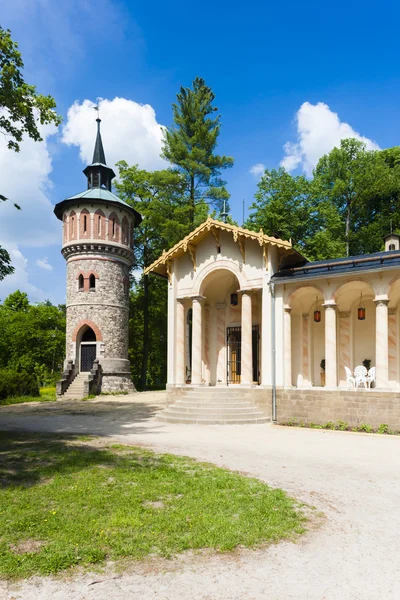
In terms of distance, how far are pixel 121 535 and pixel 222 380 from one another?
1602 cm

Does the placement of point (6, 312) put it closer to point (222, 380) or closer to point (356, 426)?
point (222, 380)

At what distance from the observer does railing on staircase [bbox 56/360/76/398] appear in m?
29.5

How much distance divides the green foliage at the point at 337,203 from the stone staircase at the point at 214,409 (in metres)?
16.3

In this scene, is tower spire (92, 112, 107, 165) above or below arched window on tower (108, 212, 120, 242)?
above

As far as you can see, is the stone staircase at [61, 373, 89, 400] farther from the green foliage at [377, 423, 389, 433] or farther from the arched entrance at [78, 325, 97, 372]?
the green foliage at [377, 423, 389, 433]

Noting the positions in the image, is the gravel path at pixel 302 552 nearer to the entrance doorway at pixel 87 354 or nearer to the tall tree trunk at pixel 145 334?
the entrance doorway at pixel 87 354

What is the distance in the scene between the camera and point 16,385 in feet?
95.4

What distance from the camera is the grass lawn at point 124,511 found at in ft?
15.5

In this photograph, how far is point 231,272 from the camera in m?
19.2

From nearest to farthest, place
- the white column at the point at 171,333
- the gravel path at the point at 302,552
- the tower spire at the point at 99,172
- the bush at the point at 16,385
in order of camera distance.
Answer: the gravel path at the point at 302,552 → the white column at the point at 171,333 → the bush at the point at 16,385 → the tower spire at the point at 99,172

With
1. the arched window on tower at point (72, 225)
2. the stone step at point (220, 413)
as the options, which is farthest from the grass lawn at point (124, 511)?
the arched window on tower at point (72, 225)

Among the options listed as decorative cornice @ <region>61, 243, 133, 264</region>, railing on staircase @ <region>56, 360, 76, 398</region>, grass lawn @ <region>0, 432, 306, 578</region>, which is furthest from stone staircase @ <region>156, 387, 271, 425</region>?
decorative cornice @ <region>61, 243, 133, 264</region>

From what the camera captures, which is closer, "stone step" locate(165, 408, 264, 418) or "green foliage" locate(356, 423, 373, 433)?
"green foliage" locate(356, 423, 373, 433)

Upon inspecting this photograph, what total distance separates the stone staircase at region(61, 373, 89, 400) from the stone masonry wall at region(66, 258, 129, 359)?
215 cm
